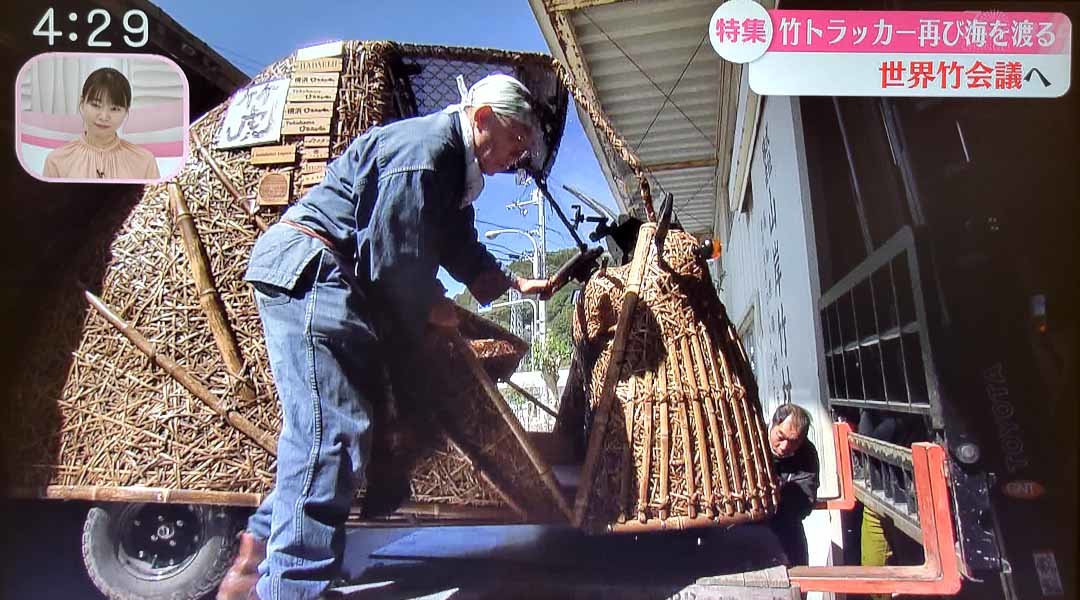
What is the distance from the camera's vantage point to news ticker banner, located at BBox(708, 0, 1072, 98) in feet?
4.32

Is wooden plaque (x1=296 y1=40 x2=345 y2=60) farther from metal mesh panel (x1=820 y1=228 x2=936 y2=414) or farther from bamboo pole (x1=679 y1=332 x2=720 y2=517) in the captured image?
metal mesh panel (x1=820 y1=228 x2=936 y2=414)

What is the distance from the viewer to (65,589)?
134 cm

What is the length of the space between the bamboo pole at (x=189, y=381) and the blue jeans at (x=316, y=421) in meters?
0.19

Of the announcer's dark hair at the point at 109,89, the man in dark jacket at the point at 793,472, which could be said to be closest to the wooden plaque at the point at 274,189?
the announcer's dark hair at the point at 109,89

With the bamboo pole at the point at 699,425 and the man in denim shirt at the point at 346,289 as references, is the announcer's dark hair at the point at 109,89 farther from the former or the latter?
the bamboo pole at the point at 699,425

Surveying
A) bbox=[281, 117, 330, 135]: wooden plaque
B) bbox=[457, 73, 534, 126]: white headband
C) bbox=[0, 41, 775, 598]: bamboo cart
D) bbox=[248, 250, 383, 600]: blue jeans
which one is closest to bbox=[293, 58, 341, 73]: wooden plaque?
bbox=[0, 41, 775, 598]: bamboo cart

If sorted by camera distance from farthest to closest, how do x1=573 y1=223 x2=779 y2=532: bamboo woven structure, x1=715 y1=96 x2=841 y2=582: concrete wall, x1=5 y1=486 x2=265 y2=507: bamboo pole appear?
x1=715 y1=96 x2=841 y2=582: concrete wall
x1=5 y1=486 x2=265 y2=507: bamboo pole
x1=573 y1=223 x2=779 y2=532: bamboo woven structure

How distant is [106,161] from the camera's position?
1289 mm

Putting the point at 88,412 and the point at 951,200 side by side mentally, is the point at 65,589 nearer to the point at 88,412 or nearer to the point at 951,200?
the point at 88,412

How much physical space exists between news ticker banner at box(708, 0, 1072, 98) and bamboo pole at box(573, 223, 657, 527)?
1.82 feet

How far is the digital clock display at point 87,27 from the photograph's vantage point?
1339 mm

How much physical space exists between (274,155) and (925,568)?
155 cm

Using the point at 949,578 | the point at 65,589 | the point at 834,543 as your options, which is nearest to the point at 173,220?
the point at 65,589

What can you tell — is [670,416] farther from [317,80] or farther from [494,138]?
[317,80]
